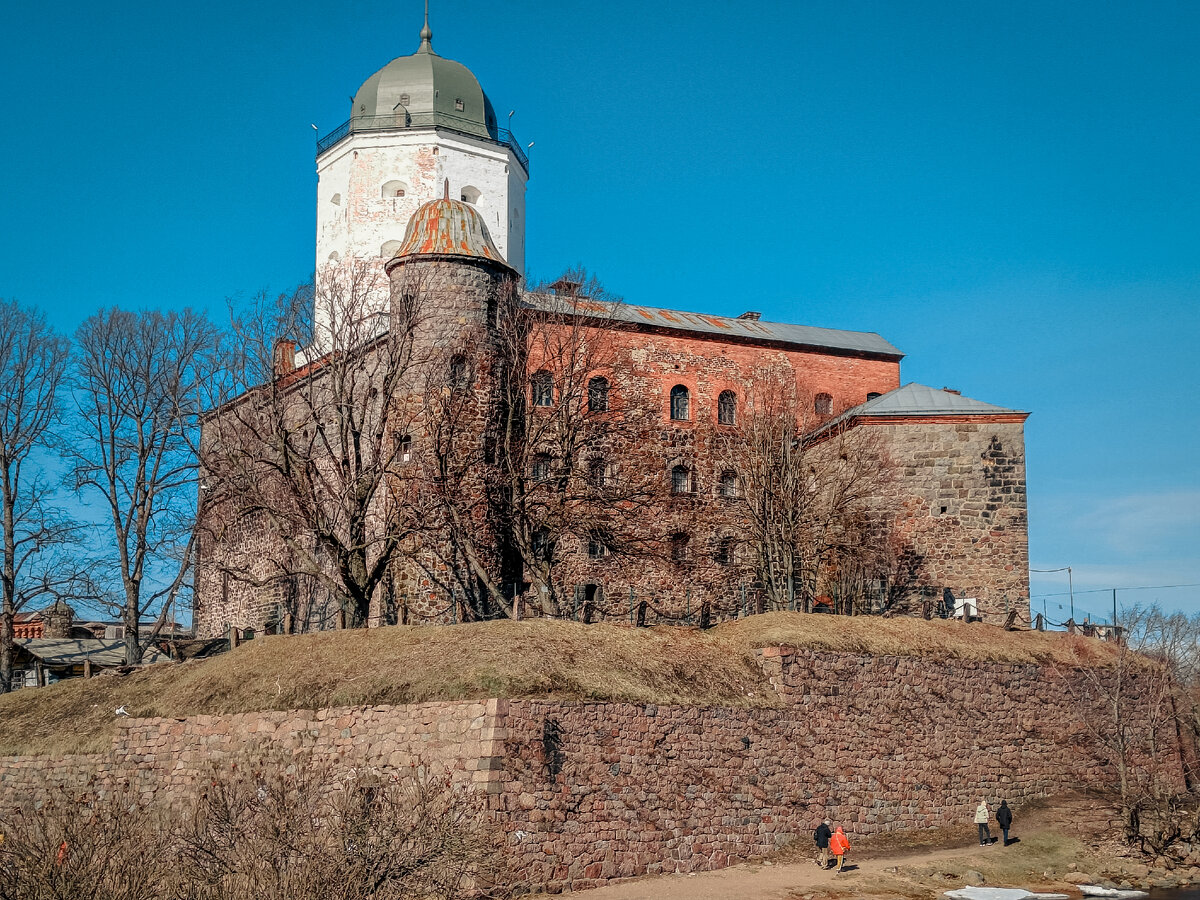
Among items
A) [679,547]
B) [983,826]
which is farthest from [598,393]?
[983,826]

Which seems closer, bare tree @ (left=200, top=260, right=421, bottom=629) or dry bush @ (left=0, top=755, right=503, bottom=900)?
dry bush @ (left=0, top=755, right=503, bottom=900)

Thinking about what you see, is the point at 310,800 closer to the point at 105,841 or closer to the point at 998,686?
the point at 105,841

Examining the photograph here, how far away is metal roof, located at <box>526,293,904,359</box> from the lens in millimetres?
40688

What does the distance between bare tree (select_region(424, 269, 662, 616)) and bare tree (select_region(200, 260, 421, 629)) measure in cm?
142

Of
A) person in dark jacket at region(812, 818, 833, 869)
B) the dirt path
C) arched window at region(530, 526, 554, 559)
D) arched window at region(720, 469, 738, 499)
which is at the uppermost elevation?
arched window at region(720, 469, 738, 499)

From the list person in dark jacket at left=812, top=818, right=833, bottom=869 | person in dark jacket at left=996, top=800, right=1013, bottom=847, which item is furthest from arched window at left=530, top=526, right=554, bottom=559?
person in dark jacket at left=996, top=800, right=1013, bottom=847

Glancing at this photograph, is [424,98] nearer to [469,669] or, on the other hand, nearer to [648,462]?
[648,462]

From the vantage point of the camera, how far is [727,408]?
41.2 m

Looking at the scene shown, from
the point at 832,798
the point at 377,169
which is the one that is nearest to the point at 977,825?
the point at 832,798

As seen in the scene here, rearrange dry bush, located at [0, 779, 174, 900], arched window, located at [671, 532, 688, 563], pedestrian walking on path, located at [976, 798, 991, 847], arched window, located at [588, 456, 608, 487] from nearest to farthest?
dry bush, located at [0, 779, 174, 900]
pedestrian walking on path, located at [976, 798, 991, 847]
arched window, located at [588, 456, 608, 487]
arched window, located at [671, 532, 688, 563]

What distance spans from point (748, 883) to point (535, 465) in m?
17.2

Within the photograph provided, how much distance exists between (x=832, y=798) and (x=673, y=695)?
4194mm

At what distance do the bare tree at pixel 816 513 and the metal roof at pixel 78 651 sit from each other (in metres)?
16.9

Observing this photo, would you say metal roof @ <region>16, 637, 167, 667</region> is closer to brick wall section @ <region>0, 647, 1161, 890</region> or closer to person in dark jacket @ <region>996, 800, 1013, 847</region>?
brick wall section @ <region>0, 647, 1161, 890</region>
